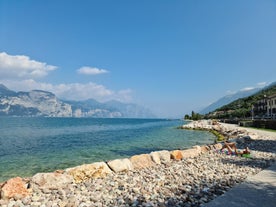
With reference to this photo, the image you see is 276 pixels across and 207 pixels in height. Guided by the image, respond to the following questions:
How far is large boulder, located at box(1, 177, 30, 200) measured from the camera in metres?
6.61

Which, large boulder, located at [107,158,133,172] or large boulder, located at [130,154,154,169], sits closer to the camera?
large boulder, located at [107,158,133,172]

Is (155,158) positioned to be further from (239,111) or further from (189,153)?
(239,111)

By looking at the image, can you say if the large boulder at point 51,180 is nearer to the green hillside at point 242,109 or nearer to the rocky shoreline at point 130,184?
the rocky shoreline at point 130,184

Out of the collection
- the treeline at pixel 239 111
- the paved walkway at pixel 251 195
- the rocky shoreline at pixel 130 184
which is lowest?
the rocky shoreline at pixel 130 184

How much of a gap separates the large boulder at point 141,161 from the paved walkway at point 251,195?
4.86 metres

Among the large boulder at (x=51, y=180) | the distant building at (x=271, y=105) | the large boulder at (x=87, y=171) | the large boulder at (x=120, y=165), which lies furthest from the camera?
the distant building at (x=271, y=105)

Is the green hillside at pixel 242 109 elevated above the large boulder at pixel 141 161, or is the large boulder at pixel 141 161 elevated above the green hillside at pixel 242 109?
the green hillside at pixel 242 109

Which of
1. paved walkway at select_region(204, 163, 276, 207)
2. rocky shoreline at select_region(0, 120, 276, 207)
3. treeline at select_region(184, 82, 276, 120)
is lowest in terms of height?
rocky shoreline at select_region(0, 120, 276, 207)

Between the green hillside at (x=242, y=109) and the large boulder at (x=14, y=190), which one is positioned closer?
the large boulder at (x=14, y=190)

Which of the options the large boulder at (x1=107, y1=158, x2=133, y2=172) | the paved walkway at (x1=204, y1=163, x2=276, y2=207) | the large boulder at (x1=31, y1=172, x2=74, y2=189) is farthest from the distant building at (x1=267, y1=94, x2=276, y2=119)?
the large boulder at (x1=31, y1=172, x2=74, y2=189)

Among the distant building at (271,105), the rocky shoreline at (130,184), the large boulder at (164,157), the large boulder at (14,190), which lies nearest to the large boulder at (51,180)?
the rocky shoreline at (130,184)

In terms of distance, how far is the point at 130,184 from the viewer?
8.12 metres

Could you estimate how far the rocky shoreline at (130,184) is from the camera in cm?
652

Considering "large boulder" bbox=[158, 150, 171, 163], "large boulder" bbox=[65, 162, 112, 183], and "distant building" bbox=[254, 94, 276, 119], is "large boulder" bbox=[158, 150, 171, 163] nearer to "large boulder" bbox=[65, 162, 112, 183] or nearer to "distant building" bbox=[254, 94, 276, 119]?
"large boulder" bbox=[65, 162, 112, 183]
